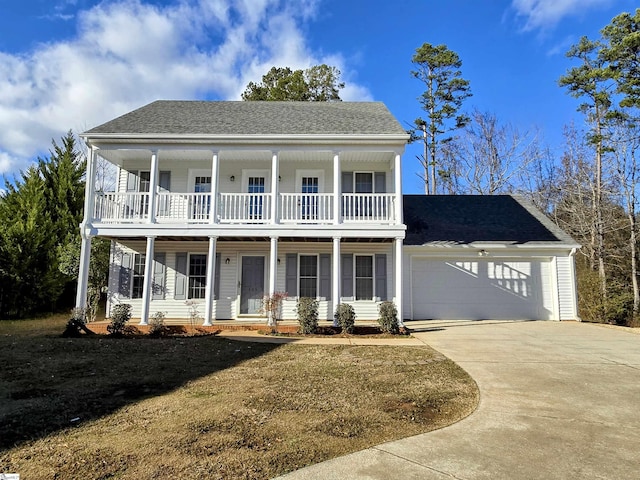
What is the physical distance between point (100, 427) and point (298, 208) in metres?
9.23

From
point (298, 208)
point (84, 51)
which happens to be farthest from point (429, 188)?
point (84, 51)

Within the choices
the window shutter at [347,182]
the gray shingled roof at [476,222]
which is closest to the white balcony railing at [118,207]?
the window shutter at [347,182]

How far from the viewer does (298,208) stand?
12453 millimetres

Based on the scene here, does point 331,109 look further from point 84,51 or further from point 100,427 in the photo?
point 100,427

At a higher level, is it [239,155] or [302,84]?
[302,84]

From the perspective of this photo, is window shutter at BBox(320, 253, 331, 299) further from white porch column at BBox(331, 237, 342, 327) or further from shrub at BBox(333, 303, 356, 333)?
shrub at BBox(333, 303, 356, 333)

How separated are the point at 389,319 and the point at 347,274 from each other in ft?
10.2

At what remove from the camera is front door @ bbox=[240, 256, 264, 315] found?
1277cm

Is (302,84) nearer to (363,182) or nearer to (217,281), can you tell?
(363,182)

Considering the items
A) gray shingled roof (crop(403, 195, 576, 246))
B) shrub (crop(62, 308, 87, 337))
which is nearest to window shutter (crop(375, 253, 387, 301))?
gray shingled roof (crop(403, 195, 576, 246))

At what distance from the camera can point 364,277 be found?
13.0 meters

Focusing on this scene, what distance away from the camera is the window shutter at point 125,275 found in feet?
41.9

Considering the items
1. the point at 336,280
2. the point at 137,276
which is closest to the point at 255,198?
the point at 336,280

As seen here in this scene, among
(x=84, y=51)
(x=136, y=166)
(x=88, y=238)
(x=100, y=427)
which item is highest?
(x=84, y=51)
